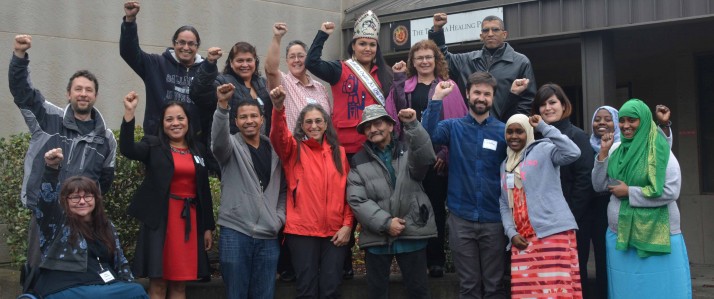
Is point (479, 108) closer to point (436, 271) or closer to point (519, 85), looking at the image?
point (519, 85)

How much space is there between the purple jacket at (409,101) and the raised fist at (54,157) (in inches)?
102

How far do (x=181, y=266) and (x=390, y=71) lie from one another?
2.41 meters

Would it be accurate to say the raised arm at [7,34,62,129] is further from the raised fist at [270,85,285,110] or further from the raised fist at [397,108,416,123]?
the raised fist at [397,108,416,123]

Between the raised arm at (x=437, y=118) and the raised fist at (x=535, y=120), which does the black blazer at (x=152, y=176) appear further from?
the raised fist at (x=535, y=120)

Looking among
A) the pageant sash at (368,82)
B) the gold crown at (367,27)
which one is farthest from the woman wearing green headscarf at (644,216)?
the gold crown at (367,27)

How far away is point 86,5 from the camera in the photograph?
10.0m

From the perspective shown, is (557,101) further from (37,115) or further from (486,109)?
(37,115)

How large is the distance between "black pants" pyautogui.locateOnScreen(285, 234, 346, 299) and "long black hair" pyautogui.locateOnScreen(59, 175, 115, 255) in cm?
132

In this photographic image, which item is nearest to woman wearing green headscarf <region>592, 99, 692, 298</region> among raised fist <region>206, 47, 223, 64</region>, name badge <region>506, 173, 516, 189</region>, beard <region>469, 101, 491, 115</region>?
name badge <region>506, 173, 516, 189</region>

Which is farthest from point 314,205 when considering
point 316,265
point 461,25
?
point 461,25

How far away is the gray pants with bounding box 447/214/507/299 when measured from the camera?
6.10 m

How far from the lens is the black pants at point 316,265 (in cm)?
612

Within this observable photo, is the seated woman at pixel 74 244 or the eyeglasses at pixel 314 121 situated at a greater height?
the eyeglasses at pixel 314 121

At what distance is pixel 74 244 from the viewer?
555cm
